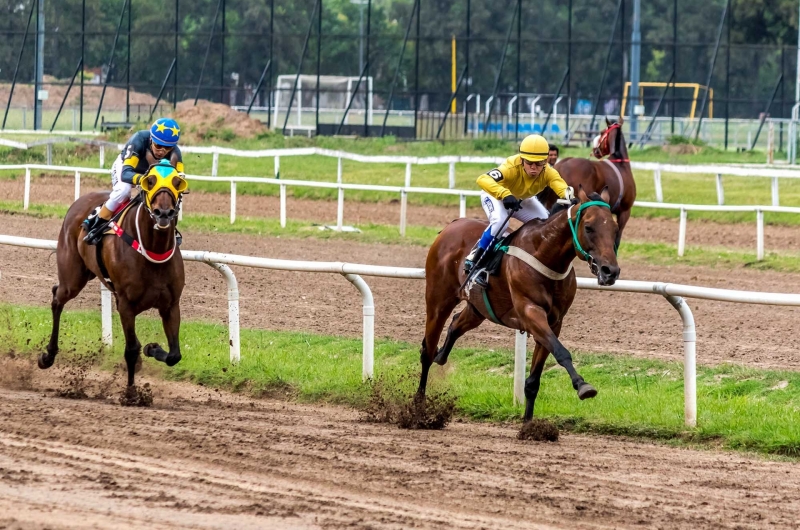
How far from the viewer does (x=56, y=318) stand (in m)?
9.80

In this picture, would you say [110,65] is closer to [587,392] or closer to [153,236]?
[153,236]

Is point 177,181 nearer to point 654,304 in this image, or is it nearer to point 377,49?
point 654,304

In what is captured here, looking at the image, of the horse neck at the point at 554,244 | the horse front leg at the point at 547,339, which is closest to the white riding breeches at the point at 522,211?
the horse neck at the point at 554,244

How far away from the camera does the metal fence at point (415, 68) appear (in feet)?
105

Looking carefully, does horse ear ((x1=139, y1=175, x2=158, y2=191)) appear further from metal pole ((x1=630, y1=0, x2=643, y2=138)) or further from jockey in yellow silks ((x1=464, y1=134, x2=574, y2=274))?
metal pole ((x1=630, y1=0, x2=643, y2=138))

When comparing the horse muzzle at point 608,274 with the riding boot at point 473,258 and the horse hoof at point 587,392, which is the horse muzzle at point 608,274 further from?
the riding boot at point 473,258

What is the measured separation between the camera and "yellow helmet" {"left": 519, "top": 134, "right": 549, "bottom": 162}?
308 inches

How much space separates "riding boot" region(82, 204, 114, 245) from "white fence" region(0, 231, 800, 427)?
683 mm

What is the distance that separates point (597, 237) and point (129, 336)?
11.7 ft

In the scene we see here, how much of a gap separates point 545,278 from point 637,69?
24.7 metres

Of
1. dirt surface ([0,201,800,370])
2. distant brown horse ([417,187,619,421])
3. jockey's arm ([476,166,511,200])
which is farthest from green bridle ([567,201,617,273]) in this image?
dirt surface ([0,201,800,370])

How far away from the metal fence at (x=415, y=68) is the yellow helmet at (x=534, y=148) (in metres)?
23.0

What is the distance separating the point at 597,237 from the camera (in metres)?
7.09

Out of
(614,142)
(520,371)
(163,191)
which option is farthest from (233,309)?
(614,142)
